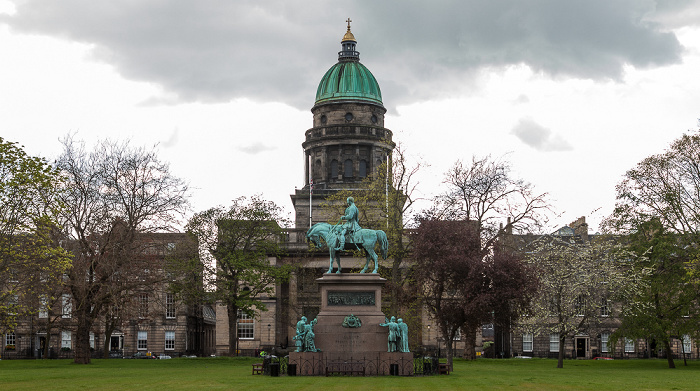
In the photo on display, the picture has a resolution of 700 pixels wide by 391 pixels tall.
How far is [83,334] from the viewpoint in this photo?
50.9m

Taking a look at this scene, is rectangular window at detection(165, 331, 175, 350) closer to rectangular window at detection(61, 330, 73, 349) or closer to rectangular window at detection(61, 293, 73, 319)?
rectangular window at detection(61, 330, 73, 349)

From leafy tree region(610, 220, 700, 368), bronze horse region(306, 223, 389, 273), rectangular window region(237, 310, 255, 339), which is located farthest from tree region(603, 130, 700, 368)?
rectangular window region(237, 310, 255, 339)

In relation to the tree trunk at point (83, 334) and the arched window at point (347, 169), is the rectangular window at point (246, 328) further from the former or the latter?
the tree trunk at point (83, 334)

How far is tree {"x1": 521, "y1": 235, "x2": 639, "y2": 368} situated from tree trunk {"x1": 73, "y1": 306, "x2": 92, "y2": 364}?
26.7 meters

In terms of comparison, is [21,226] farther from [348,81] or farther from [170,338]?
[348,81]

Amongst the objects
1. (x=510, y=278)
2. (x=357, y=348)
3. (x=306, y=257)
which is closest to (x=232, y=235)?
(x=306, y=257)

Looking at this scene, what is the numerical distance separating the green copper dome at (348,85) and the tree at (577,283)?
4052 cm

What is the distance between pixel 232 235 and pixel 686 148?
32.4m

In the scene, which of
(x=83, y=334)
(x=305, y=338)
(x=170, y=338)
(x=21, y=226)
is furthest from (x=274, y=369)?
(x=170, y=338)

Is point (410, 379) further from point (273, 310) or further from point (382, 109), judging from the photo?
point (382, 109)

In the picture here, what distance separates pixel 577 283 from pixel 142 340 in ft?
157

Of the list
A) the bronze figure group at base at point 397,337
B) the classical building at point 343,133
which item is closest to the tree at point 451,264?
the bronze figure group at base at point 397,337

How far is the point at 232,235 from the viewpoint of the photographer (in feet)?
213

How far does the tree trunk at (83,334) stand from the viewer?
49.4m
